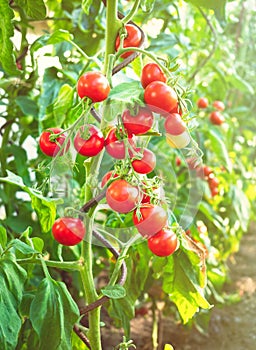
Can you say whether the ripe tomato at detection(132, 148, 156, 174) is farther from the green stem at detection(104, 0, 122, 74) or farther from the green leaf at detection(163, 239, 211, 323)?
the green leaf at detection(163, 239, 211, 323)

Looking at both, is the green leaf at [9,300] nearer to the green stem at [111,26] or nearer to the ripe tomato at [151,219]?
the ripe tomato at [151,219]

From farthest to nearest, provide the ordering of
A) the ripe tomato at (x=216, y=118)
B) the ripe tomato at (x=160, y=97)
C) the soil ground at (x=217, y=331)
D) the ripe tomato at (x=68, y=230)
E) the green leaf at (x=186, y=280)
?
the soil ground at (x=217, y=331)
the ripe tomato at (x=216, y=118)
the green leaf at (x=186, y=280)
the ripe tomato at (x=68, y=230)
the ripe tomato at (x=160, y=97)

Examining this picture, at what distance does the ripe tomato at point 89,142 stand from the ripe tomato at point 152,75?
8 cm

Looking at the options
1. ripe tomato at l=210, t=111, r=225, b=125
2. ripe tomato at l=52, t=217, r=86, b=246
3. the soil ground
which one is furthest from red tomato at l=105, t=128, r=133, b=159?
the soil ground

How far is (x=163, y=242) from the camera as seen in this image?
702mm

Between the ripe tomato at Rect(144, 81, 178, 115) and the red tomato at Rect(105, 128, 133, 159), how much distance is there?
0.05 m

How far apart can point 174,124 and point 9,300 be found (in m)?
0.28

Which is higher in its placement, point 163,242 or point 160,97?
point 160,97

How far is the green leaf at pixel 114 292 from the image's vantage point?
28.1 inches

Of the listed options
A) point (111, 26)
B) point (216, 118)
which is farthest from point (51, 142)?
point (216, 118)

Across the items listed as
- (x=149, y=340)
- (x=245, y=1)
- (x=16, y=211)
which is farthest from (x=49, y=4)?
(x=149, y=340)

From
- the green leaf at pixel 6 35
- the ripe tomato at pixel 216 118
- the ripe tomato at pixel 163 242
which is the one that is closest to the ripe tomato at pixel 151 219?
the ripe tomato at pixel 163 242

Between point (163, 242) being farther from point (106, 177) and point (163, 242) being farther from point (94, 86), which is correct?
point (94, 86)

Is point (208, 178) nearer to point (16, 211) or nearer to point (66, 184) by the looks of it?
point (16, 211)
